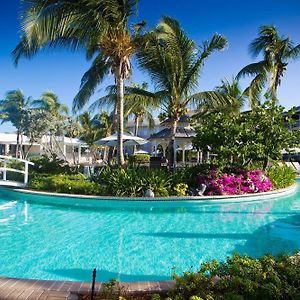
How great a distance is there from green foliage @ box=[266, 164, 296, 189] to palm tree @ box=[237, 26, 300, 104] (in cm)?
567

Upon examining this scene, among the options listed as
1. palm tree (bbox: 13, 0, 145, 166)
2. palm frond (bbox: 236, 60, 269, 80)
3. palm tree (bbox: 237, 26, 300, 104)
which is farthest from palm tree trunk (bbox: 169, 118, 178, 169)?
palm frond (bbox: 236, 60, 269, 80)

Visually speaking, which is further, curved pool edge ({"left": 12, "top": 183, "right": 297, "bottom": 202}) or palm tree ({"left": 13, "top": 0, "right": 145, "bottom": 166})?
palm tree ({"left": 13, "top": 0, "right": 145, "bottom": 166})

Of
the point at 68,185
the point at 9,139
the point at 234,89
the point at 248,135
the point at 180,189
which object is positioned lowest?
the point at 180,189

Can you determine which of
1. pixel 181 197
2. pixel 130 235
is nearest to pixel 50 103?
pixel 181 197

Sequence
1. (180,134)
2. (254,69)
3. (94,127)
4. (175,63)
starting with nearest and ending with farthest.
Result: (175,63) → (180,134) → (254,69) → (94,127)

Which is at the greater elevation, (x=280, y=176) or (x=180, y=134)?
(x=180, y=134)

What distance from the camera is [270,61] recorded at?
21.4 meters

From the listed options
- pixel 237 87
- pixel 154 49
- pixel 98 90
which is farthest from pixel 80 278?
pixel 237 87

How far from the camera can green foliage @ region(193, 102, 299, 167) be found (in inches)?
553

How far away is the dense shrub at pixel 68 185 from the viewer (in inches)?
519

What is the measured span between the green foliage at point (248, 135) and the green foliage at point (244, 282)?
10.1 m

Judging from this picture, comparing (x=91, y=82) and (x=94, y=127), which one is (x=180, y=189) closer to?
(x=91, y=82)

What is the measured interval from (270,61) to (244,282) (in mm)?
20834

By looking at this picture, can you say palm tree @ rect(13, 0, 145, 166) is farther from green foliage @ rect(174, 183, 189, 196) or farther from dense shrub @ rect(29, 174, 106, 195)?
green foliage @ rect(174, 183, 189, 196)
